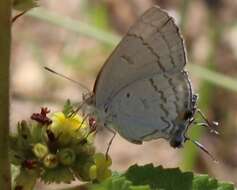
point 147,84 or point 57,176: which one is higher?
point 147,84

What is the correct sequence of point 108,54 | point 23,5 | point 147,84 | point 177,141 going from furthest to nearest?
point 108,54 < point 147,84 < point 177,141 < point 23,5

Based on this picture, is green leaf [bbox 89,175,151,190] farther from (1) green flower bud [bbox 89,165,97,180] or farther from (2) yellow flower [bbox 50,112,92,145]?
(2) yellow flower [bbox 50,112,92,145]

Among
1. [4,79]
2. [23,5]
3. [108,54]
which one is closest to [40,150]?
[4,79]

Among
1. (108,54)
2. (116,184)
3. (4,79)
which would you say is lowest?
(116,184)

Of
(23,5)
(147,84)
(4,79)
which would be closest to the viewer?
(4,79)

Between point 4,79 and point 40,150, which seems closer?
point 4,79

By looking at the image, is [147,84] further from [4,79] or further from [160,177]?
[4,79]
